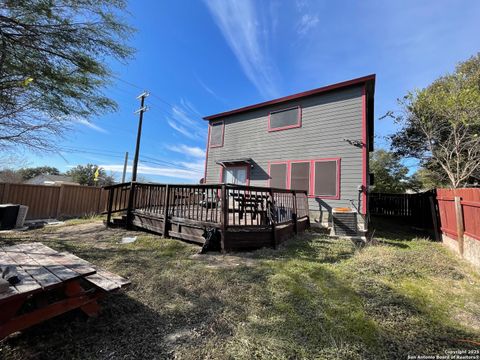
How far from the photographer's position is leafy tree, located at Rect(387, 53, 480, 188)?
7.98m

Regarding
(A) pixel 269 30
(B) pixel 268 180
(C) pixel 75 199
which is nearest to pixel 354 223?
(B) pixel 268 180

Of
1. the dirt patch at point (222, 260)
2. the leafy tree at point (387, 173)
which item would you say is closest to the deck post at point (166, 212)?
the dirt patch at point (222, 260)

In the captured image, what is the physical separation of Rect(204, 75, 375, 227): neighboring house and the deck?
1.51m

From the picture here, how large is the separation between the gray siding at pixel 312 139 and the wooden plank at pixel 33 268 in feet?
24.5

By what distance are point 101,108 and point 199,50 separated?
25.2ft

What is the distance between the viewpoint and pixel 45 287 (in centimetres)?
178

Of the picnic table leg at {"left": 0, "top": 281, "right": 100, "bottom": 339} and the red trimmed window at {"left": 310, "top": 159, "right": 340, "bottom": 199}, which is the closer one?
the picnic table leg at {"left": 0, "top": 281, "right": 100, "bottom": 339}

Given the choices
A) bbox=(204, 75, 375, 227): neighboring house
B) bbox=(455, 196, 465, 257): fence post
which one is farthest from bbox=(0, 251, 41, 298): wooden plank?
bbox=(204, 75, 375, 227): neighboring house

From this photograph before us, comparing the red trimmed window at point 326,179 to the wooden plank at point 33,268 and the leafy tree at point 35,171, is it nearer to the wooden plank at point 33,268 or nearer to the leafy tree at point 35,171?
the wooden plank at point 33,268

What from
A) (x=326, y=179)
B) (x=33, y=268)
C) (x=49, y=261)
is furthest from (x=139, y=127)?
(x=33, y=268)

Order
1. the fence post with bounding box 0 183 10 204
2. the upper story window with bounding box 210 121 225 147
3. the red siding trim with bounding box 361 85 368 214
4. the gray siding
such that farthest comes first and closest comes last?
the upper story window with bounding box 210 121 225 147 → the fence post with bounding box 0 183 10 204 → the gray siding → the red siding trim with bounding box 361 85 368 214

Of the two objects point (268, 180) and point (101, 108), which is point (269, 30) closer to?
point (268, 180)

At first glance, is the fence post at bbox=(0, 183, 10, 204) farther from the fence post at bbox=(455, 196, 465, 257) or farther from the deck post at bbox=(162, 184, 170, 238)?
the fence post at bbox=(455, 196, 465, 257)

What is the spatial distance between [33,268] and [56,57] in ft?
11.8
